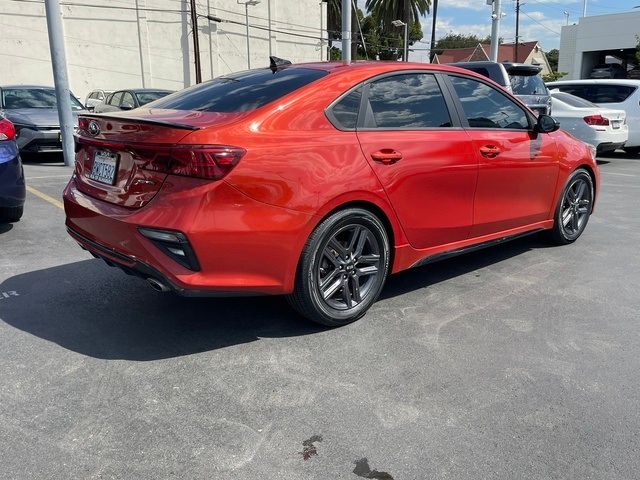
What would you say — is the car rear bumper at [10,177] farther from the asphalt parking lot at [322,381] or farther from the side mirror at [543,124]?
the side mirror at [543,124]

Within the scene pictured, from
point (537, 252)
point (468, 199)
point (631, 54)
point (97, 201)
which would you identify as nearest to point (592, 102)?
point (537, 252)

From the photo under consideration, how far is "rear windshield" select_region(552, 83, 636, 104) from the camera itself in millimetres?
12742

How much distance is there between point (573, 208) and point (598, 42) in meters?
35.5

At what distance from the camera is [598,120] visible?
11.1 metres

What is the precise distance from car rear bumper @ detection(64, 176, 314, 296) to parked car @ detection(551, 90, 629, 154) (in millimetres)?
9764

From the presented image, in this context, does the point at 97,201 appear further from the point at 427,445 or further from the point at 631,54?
the point at 631,54

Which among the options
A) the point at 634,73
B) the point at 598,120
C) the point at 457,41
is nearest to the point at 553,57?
the point at 457,41

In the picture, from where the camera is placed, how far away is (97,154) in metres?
3.47

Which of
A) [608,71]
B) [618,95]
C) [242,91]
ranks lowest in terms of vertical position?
[618,95]

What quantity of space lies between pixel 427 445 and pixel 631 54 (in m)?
42.4

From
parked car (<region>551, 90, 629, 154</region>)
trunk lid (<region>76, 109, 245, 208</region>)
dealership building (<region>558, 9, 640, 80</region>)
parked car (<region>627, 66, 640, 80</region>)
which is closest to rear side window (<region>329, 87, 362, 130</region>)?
trunk lid (<region>76, 109, 245, 208</region>)

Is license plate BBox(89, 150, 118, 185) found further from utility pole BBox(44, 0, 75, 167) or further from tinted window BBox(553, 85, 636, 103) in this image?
tinted window BBox(553, 85, 636, 103)

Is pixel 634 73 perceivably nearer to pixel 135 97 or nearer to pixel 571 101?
pixel 571 101

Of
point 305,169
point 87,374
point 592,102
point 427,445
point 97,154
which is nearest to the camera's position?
point 427,445
